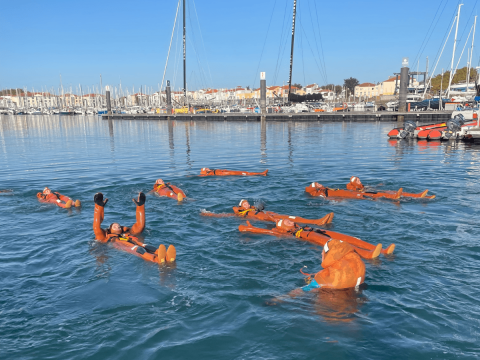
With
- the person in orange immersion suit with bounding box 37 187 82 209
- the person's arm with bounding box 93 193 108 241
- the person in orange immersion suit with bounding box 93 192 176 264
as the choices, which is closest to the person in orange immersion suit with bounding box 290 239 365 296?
the person in orange immersion suit with bounding box 93 192 176 264

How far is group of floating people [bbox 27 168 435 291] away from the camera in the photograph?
286 inches

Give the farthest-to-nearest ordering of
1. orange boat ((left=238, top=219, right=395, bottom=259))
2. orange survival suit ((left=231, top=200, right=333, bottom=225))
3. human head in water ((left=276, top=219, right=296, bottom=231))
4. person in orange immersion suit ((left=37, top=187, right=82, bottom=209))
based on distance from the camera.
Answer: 1. person in orange immersion suit ((left=37, top=187, right=82, bottom=209))
2. orange survival suit ((left=231, top=200, right=333, bottom=225))
3. human head in water ((left=276, top=219, right=296, bottom=231))
4. orange boat ((left=238, top=219, right=395, bottom=259))

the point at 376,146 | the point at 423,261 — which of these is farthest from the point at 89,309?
the point at 376,146

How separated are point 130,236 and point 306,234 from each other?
200 inches

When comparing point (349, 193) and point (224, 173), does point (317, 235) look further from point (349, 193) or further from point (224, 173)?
point (224, 173)

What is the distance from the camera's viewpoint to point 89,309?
733 cm

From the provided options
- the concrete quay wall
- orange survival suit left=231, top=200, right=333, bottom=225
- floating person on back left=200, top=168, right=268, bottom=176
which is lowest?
orange survival suit left=231, top=200, right=333, bottom=225

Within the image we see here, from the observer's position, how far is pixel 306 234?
1036 cm

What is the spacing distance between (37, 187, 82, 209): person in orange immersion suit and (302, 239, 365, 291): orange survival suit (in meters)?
11.0

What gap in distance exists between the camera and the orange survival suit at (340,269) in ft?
23.6

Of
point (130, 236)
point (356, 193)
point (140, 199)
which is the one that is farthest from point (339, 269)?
point (356, 193)

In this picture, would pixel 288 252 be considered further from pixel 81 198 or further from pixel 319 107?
pixel 319 107

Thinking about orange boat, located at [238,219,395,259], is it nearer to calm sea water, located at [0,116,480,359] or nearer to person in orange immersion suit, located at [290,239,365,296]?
calm sea water, located at [0,116,480,359]

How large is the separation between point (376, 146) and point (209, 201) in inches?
839
